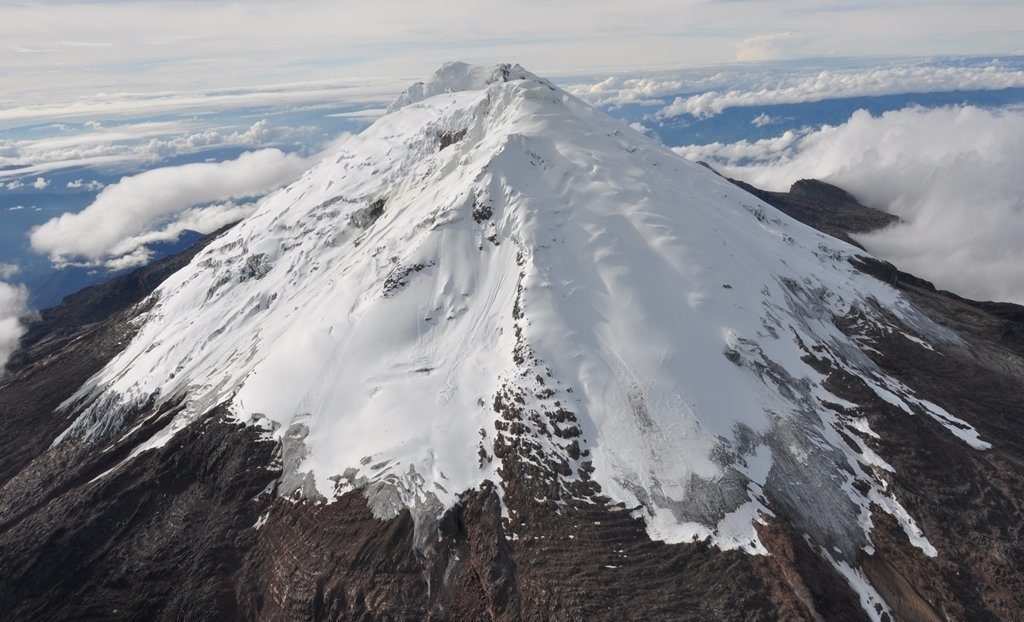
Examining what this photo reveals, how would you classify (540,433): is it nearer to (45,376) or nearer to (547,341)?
(547,341)

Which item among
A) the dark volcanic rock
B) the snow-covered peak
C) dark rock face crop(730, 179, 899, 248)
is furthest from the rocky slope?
dark rock face crop(730, 179, 899, 248)

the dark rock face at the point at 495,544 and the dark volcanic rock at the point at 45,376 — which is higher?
the dark rock face at the point at 495,544

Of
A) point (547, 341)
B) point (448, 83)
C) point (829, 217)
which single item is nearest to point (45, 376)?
point (547, 341)

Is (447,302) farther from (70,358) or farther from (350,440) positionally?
(70,358)

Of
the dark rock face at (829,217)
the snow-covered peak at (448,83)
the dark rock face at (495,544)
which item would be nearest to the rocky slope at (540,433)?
the dark rock face at (495,544)

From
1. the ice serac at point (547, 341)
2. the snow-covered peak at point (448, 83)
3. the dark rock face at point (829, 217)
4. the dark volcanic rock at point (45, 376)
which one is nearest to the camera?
the ice serac at point (547, 341)

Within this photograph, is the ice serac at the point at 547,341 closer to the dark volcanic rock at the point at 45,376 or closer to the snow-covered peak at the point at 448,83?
the dark volcanic rock at the point at 45,376

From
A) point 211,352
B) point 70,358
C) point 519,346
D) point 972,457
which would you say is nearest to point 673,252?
point 519,346
